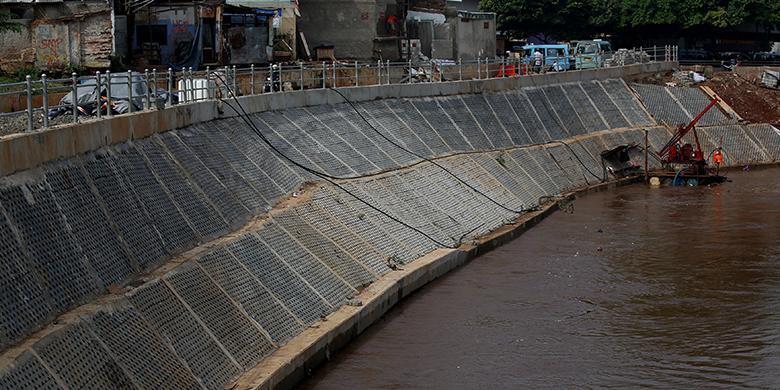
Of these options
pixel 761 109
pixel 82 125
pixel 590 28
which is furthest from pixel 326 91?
pixel 590 28

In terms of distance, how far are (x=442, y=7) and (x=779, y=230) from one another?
116 ft

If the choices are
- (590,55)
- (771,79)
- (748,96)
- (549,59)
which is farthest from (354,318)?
(771,79)

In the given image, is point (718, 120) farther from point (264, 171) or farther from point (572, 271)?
point (264, 171)

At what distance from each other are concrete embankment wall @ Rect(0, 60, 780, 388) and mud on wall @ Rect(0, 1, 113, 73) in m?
8.38

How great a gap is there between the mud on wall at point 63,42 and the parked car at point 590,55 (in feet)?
85.9

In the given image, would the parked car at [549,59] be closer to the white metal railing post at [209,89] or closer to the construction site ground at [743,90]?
the construction site ground at [743,90]

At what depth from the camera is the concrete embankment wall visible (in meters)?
17.9

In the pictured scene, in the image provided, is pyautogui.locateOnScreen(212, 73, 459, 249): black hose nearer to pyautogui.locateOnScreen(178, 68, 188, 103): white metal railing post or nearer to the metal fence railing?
the metal fence railing

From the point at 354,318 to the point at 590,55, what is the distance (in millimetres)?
40626

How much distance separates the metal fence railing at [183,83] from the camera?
2299cm

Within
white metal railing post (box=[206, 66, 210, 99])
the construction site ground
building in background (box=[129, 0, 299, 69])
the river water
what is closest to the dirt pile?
the construction site ground

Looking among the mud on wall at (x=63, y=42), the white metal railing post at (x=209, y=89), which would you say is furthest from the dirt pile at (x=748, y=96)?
the white metal railing post at (x=209, y=89)

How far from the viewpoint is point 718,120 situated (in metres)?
58.8

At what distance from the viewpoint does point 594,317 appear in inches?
1069
